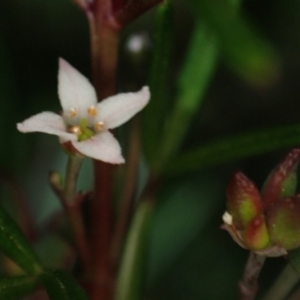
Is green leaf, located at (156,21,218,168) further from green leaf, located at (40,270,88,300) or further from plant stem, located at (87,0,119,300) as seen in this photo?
green leaf, located at (40,270,88,300)

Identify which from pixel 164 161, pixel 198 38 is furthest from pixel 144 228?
pixel 198 38

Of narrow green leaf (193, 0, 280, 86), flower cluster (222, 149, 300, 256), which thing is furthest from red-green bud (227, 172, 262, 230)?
narrow green leaf (193, 0, 280, 86)

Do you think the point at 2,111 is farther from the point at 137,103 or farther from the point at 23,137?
the point at 137,103

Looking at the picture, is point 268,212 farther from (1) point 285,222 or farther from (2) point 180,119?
(2) point 180,119

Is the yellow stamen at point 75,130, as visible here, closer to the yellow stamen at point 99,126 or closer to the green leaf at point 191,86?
the yellow stamen at point 99,126

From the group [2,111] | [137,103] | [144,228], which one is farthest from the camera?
[2,111]

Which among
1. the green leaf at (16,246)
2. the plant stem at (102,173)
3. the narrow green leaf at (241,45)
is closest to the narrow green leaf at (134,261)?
the plant stem at (102,173)

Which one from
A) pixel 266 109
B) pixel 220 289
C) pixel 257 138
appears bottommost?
pixel 220 289
